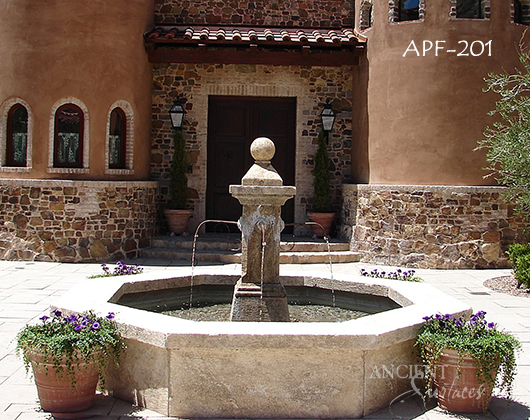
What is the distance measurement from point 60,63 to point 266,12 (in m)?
4.89

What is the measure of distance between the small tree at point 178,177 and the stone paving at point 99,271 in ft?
5.83

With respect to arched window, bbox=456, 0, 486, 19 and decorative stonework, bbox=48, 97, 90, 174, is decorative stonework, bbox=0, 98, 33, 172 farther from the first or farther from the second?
arched window, bbox=456, 0, 486, 19

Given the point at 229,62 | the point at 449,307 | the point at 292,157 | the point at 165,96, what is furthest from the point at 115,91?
the point at 449,307

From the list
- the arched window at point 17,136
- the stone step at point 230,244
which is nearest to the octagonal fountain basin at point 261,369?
the stone step at point 230,244

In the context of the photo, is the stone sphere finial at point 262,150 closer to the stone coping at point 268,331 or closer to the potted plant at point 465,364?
the stone coping at point 268,331

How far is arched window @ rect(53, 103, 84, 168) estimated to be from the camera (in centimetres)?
1041

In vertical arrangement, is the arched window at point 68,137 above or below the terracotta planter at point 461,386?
above

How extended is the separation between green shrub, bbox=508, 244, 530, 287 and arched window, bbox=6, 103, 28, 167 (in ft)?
28.5

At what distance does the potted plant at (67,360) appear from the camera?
372 centimetres

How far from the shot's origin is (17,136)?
10.4 metres

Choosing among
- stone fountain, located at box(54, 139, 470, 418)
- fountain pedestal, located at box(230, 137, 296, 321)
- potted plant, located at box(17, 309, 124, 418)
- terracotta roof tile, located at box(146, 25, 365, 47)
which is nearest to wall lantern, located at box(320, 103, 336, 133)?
terracotta roof tile, located at box(146, 25, 365, 47)

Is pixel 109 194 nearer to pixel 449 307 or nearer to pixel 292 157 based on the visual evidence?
pixel 292 157

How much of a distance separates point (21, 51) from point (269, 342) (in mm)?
8715

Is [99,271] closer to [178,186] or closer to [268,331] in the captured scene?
[178,186]
